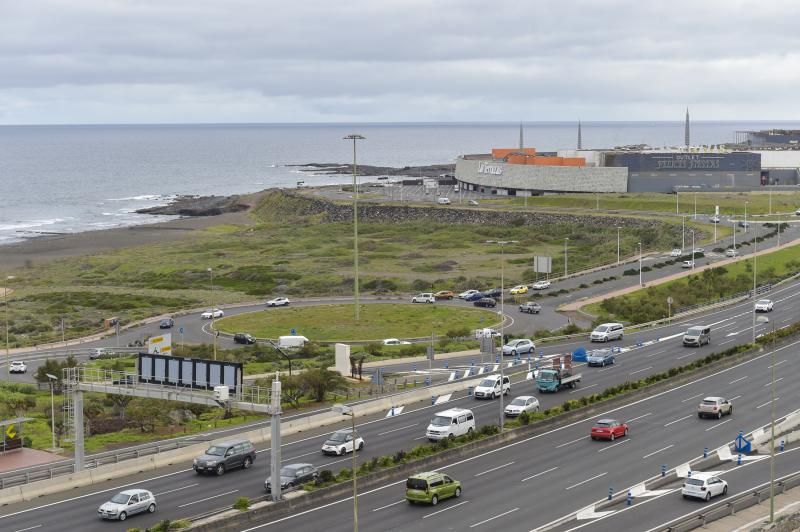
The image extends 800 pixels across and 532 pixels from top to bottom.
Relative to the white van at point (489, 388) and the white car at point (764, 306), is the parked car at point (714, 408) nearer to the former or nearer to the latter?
the white van at point (489, 388)

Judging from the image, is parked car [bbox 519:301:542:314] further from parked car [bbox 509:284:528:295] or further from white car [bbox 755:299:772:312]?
white car [bbox 755:299:772:312]

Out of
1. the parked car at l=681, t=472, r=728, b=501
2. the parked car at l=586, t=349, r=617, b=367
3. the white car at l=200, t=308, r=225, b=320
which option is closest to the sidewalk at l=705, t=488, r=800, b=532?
the parked car at l=681, t=472, r=728, b=501

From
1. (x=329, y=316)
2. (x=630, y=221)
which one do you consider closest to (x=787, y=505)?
(x=329, y=316)

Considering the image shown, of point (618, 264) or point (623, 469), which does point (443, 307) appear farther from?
point (623, 469)

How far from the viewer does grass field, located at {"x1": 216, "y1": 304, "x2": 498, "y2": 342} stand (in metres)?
96.0

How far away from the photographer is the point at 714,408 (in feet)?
196

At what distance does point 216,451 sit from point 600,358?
32865 millimetres

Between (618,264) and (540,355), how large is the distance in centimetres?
5312

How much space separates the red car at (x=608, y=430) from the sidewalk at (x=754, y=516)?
1037cm

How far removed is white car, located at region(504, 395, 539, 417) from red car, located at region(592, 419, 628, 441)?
4.55m

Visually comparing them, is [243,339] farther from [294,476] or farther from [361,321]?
[294,476]

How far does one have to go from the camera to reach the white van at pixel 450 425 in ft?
177

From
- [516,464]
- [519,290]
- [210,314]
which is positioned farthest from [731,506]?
[519,290]

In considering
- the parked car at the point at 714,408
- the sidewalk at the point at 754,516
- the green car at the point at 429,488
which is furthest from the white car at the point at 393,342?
the sidewalk at the point at 754,516
